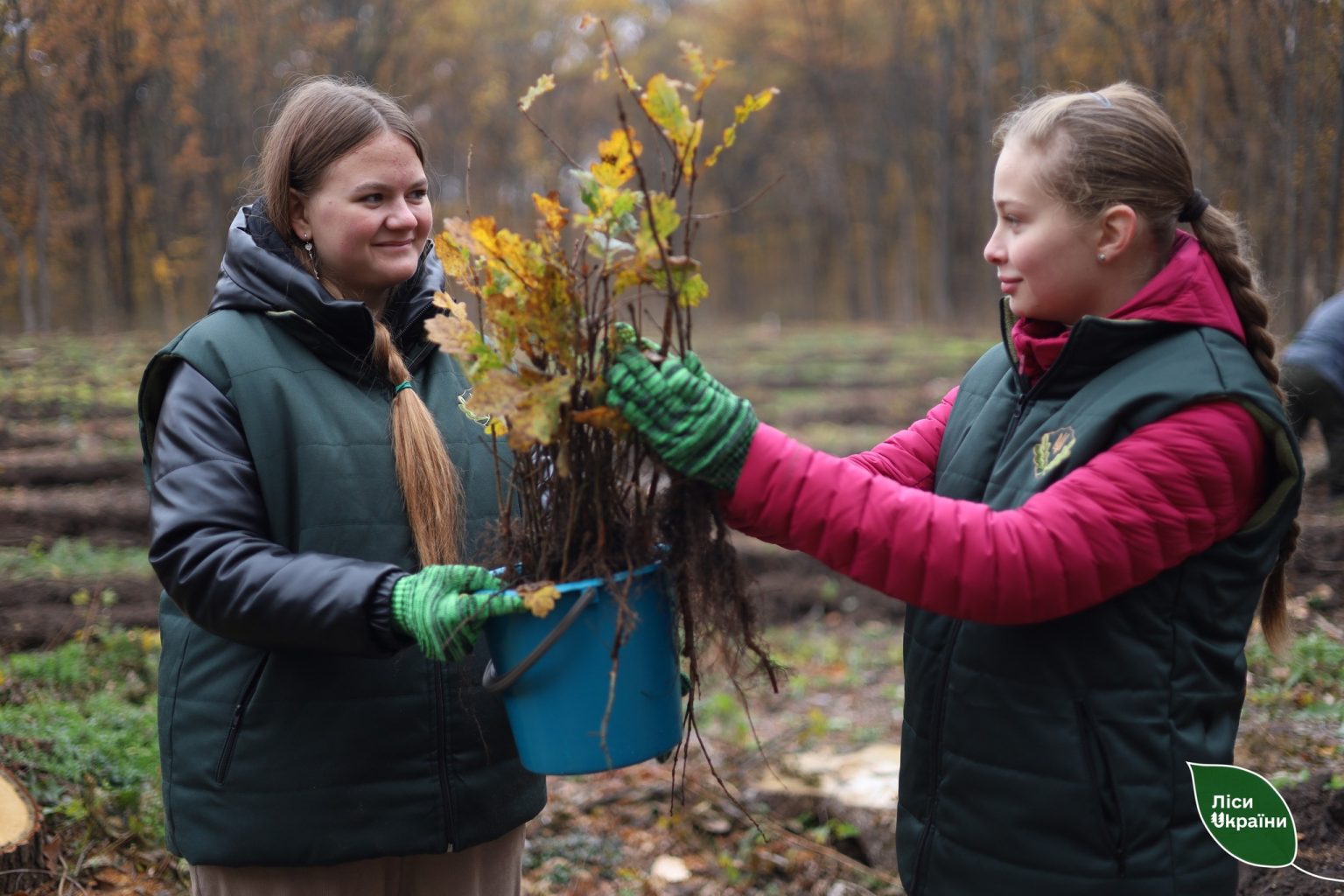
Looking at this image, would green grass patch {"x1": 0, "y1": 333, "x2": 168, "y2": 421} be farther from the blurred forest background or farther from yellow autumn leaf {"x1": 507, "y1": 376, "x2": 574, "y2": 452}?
yellow autumn leaf {"x1": 507, "y1": 376, "x2": 574, "y2": 452}

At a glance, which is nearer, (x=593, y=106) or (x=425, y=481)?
(x=425, y=481)

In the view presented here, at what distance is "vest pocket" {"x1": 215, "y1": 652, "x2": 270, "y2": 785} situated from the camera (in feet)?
5.71

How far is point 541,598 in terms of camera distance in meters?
1.50

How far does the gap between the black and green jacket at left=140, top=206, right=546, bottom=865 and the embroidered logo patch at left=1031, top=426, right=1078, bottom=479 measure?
91cm

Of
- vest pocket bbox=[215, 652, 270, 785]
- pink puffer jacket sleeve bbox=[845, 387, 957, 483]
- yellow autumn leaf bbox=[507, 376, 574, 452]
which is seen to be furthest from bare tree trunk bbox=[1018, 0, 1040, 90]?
vest pocket bbox=[215, 652, 270, 785]

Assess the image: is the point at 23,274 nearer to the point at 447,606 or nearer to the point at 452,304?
the point at 452,304

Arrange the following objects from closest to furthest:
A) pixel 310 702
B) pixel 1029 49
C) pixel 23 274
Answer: pixel 310 702, pixel 23 274, pixel 1029 49

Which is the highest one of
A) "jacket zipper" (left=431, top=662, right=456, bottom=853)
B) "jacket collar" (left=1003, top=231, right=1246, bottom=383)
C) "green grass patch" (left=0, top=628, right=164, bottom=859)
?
"jacket collar" (left=1003, top=231, right=1246, bottom=383)

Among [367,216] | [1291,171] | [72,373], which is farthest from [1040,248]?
[72,373]

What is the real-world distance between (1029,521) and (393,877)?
1.30 meters

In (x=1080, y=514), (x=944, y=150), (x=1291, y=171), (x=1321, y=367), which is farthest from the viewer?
(x=944, y=150)

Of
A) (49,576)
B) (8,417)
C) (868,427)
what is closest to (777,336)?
(868,427)

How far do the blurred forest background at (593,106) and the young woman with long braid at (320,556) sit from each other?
1.14 feet

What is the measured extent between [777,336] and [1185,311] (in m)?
23.0
